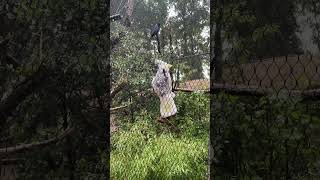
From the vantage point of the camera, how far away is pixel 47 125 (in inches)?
72.6

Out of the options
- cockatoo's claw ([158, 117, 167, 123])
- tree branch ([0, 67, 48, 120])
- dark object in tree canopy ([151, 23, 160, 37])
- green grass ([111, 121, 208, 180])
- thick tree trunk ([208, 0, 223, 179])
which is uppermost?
dark object in tree canopy ([151, 23, 160, 37])

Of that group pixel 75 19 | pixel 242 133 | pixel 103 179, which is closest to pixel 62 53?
pixel 75 19

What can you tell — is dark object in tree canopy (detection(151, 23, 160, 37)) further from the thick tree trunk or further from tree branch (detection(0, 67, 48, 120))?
tree branch (detection(0, 67, 48, 120))

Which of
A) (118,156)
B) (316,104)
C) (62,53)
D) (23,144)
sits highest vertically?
(62,53)

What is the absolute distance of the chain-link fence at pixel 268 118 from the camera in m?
1.55

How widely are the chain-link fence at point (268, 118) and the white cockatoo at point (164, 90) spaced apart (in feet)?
5.03

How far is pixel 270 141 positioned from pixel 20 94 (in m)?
0.94

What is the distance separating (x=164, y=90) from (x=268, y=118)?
1783 mm

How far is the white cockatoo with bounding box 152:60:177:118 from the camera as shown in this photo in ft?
11.0

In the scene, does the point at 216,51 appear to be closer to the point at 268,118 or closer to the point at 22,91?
the point at 268,118

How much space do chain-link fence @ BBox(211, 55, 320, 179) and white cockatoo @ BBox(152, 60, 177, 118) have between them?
5.03 feet

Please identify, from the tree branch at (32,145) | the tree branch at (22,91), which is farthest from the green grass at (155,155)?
the tree branch at (22,91)

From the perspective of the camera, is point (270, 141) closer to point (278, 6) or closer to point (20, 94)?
point (278, 6)

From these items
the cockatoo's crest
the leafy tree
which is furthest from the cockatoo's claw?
the leafy tree
